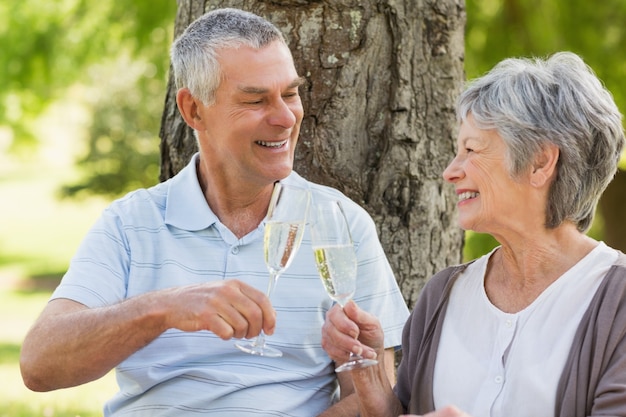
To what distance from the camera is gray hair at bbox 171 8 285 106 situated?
11.1 feet

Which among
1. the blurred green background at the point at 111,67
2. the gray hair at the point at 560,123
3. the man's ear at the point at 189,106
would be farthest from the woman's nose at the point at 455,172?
the blurred green background at the point at 111,67

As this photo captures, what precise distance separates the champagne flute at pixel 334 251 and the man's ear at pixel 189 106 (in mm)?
1039

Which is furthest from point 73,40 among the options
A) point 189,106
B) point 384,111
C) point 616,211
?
point 189,106

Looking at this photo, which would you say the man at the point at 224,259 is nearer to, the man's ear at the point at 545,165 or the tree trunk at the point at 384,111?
the tree trunk at the point at 384,111

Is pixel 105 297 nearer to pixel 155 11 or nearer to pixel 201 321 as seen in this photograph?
pixel 201 321

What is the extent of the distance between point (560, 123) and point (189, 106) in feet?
4.59

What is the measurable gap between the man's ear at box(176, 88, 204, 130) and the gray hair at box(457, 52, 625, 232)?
1.09m

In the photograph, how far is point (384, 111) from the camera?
4098 millimetres

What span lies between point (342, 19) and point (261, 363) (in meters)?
1.55

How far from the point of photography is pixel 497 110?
113 inches

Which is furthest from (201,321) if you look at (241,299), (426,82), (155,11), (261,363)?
(155,11)

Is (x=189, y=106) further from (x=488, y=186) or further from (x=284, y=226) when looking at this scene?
(x=488, y=186)

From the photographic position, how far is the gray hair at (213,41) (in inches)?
133

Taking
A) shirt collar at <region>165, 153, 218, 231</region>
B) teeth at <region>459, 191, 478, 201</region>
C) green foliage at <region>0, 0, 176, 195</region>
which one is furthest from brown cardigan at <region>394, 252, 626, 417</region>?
green foliage at <region>0, 0, 176, 195</region>
